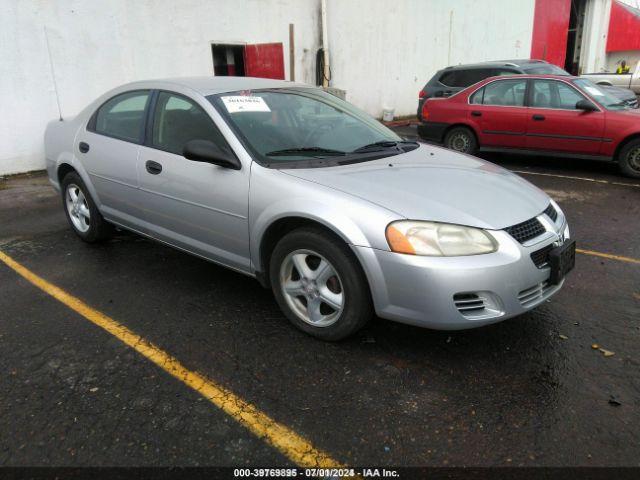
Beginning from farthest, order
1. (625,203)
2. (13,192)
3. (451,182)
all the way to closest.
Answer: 1. (13,192)
2. (625,203)
3. (451,182)

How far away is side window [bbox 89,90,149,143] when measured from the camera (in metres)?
4.02

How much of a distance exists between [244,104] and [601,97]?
6292mm

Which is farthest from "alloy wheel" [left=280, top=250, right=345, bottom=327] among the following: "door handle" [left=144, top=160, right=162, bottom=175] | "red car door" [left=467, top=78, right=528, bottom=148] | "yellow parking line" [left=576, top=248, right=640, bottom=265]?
"red car door" [left=467, top=78, right=528, bottom=148]

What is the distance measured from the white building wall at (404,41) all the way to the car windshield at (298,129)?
31.6 feet

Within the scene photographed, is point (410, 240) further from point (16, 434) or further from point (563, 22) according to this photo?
point (563, 22)

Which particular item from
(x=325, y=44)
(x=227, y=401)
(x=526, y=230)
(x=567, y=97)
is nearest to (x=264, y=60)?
(x=325, y=44)

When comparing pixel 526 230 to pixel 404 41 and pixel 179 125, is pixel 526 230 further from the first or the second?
pixel 404 41

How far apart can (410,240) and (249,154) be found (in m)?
1.21

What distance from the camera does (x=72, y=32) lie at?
846 centimetres

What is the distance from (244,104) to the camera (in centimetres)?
356

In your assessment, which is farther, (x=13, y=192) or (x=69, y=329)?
(x=13, y=192)

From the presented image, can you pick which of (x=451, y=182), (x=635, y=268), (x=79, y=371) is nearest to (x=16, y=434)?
(x=79, y=371)

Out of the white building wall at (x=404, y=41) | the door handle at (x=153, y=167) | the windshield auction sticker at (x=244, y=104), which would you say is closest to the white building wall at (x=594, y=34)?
the white building wall at (x=404, y=41)

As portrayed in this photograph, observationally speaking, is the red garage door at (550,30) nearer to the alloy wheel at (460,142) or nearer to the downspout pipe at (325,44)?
the downspout pipe at (325,44)
